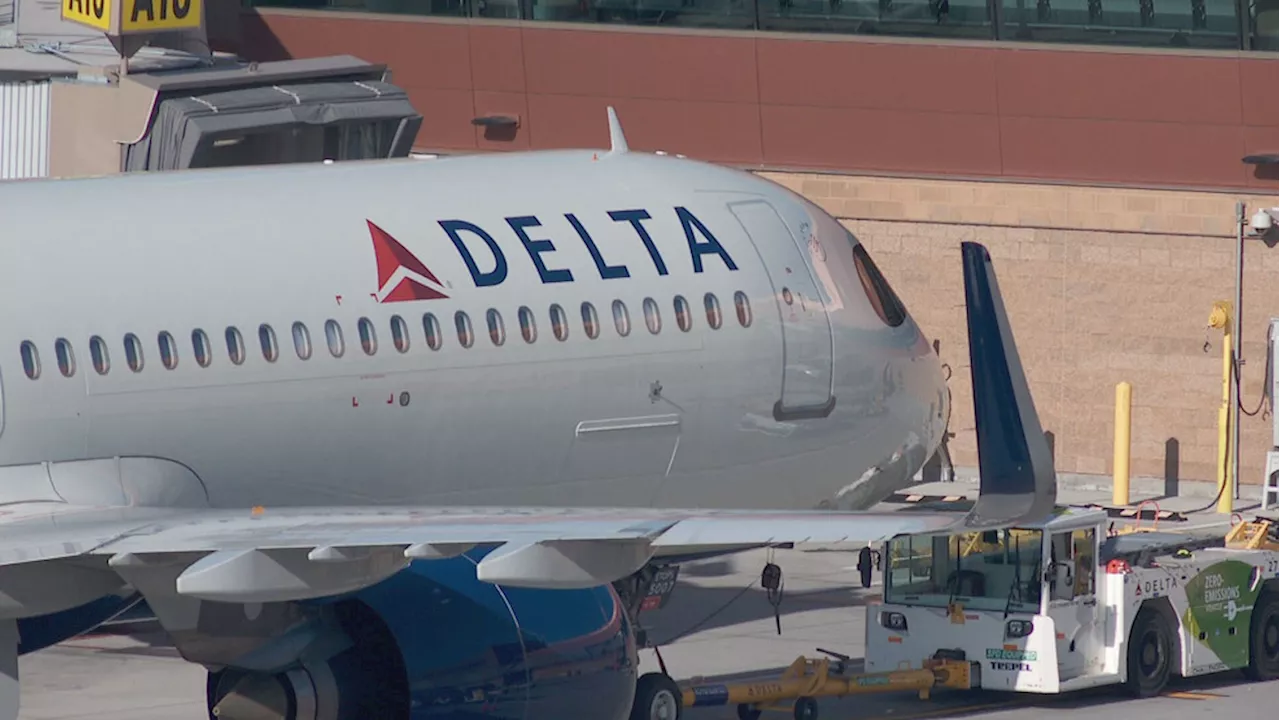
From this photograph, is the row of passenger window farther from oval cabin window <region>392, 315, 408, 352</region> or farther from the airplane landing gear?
the airplane landing gear

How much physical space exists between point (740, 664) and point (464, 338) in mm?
6787

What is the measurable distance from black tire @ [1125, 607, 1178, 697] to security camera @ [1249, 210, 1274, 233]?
52.6ft

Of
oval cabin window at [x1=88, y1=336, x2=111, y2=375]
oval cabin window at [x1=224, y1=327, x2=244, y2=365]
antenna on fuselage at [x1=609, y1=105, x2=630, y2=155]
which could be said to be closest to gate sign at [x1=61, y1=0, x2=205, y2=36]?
antenna on fuselage at [x1=609, y1=105, x2=630, y2=155]

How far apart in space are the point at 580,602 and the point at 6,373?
4.49m

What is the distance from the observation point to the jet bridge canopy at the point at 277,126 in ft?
104

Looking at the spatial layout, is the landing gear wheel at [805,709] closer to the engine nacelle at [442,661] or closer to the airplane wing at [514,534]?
the engine nacelle at [442,661]

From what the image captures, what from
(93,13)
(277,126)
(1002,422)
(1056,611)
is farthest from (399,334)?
(93,13)

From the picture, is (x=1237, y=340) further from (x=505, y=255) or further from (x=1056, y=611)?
(x=505, y=255)

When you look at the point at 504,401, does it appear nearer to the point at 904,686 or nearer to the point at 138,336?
the point at 138,336

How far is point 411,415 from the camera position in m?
19.4

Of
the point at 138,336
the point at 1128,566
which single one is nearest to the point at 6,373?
the point at 138,336

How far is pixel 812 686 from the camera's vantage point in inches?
855

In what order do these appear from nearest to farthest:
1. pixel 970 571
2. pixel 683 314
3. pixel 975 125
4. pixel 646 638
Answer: pixel 683 314 < pixel 646 638 < pixel 970 571 < pixel 975 125

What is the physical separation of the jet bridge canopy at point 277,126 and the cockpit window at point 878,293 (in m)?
11.4
